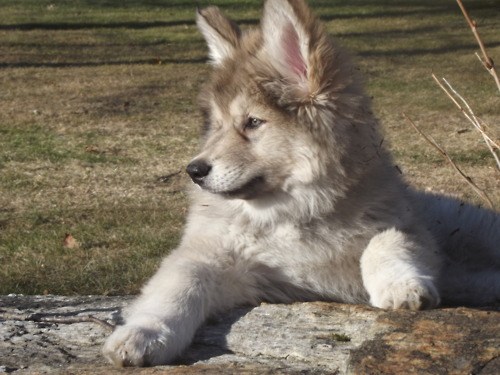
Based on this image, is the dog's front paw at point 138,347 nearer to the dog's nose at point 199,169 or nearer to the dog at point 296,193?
the dog at point 296,193

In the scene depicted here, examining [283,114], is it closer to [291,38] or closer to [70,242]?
[291,38]

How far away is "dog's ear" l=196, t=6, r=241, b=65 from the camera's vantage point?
15.2 ft

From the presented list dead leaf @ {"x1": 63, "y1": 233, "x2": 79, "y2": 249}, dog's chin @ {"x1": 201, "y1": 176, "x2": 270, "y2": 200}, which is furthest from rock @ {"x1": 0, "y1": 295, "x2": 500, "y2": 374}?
dead leaf @ {"x1": 63, "y1": 233, "x2": 79, "y2": 249}

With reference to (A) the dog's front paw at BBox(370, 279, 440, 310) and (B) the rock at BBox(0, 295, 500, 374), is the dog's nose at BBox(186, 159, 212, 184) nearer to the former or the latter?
(B) the rock at BBox(0, 295, 500, 374)

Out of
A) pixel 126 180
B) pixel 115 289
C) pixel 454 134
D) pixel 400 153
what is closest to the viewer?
pixel 115 289

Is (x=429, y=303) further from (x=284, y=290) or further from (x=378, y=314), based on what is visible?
(x=284, y=290)

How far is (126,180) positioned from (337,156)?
16.8 feet

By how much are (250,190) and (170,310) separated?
85 centimetres

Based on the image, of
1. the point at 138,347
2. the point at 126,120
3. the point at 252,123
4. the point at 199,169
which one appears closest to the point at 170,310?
the point at 138,347

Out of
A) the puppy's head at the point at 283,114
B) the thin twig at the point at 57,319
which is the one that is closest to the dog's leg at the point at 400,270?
the puppy's head at the point at 283,114

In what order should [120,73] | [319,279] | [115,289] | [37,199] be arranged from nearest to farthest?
[319,279]
[115,289]
[37,199]
[120,73]

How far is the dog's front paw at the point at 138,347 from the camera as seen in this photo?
3244 mm

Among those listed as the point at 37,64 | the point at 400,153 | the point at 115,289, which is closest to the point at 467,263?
Result: the point at 115,289

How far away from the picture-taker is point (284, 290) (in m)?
4.09
